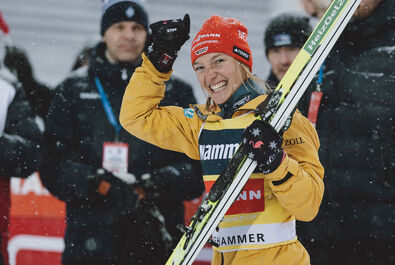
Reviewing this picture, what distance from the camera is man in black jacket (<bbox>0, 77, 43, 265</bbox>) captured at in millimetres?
3057

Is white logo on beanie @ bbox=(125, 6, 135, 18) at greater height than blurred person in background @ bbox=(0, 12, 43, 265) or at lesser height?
greater

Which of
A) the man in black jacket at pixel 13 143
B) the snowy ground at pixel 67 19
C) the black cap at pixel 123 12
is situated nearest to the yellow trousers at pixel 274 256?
the man in black jacket at pixel 13 143

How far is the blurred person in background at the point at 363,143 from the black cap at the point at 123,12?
3.84 ft

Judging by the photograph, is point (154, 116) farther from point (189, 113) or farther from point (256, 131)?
→ point (256, 131)

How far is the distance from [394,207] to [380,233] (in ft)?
0.48

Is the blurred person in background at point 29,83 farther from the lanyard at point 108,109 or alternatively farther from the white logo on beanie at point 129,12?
the white logo on beanie at point 129,12

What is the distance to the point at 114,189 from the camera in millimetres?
3119

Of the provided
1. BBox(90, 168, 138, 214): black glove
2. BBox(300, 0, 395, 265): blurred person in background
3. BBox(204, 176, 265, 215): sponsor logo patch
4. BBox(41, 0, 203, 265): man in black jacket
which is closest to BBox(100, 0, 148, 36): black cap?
BBox(41, 0, 203, 265): man in black jacket

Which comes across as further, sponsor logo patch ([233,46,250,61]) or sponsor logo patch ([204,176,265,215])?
sponsor logo patch ([233,46,250,61])

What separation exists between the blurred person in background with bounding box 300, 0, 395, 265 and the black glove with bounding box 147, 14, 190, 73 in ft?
3.02

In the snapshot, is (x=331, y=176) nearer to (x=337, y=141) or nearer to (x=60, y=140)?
(x=337, y=141)

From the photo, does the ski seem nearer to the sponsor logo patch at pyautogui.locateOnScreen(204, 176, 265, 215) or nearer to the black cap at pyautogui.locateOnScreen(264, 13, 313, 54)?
the sponsor logo patch at pyautogui.locateOnScreen(204, 176, 265, 215)

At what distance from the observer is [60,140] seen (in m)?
3.25

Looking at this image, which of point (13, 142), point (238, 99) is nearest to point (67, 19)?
point (13, 142)
